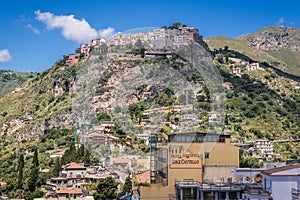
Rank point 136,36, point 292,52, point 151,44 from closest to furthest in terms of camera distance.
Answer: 1. point 136,36
2. point 151,44
3. point 292,52

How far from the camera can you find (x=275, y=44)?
319 ft

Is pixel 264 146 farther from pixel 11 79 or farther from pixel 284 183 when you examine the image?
pixel 11 79

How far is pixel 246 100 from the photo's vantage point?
3544 centimetres

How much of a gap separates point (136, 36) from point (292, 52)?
89534 mm

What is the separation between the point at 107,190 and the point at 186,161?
7502mm

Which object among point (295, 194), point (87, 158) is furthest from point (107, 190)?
point (295, 194)

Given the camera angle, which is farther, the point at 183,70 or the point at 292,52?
the point at 292,52

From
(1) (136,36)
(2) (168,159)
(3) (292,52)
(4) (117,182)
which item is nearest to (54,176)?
(4) (117,182)

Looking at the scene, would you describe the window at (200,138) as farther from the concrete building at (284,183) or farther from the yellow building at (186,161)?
the concrete building at (284,183)

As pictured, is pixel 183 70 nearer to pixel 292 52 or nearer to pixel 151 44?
pixel 151 44

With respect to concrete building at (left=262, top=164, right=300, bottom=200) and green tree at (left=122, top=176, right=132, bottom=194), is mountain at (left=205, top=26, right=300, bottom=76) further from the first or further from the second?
concrete building at (left=262, top=164, right=300, bottom=200)

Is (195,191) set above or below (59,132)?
below

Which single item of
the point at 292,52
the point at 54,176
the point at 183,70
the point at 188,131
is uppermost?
the point at 292,52

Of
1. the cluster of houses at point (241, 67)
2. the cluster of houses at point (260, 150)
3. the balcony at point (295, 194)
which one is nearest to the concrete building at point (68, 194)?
the cluster of houses at point (260, 150)
